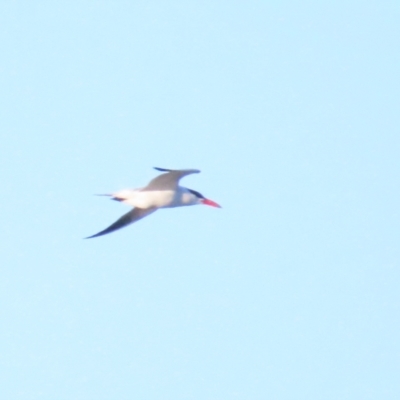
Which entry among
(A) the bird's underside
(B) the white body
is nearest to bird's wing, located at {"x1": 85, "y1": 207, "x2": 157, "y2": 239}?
(A) the bird's underside

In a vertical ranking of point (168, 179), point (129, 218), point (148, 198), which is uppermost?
point (168, 179)

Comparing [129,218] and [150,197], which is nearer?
[150,197]

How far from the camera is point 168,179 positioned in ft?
94.1

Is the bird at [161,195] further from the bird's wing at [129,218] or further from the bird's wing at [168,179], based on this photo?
the bird's wing at [129,218]

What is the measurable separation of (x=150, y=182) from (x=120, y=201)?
94cm

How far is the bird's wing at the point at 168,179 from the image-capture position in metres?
27.7

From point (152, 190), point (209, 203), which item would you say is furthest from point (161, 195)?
point (209, 203)

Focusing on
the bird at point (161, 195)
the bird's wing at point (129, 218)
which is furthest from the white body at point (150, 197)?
the bird's wing at point (129, 218)

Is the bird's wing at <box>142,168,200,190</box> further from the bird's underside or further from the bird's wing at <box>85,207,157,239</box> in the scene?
the bird's wing at <box>85,207,157,239</box>

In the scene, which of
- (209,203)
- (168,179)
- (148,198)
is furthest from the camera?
(209,203)

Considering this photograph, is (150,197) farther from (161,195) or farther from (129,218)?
(129,218)

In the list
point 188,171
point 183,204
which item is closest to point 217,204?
point 183,204

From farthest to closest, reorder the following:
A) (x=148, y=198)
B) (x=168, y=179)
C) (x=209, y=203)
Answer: (x=209, y=203)
(x=148, y=198)
(x=168, y=179)

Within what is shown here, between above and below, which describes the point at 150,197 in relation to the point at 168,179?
below
